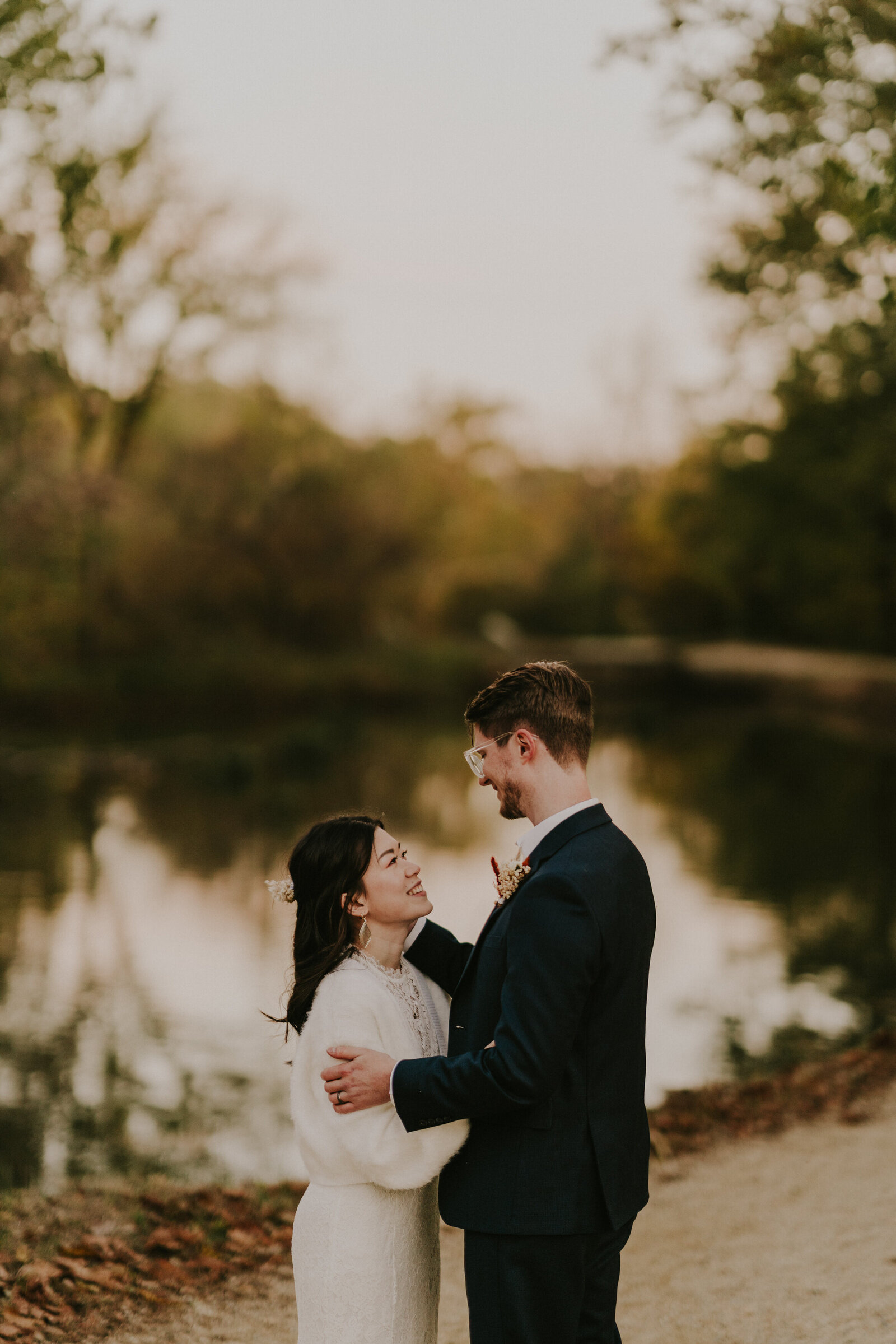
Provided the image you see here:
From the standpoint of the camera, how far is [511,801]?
3.15m

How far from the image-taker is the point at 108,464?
36750 millimetres

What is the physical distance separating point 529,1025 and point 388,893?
0.57m

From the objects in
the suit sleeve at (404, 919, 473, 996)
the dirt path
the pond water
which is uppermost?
the pond water

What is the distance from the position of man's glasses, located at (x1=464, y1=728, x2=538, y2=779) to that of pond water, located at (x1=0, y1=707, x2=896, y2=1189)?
291 centimetres

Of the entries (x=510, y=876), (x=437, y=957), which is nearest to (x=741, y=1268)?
(x=437, y=957)

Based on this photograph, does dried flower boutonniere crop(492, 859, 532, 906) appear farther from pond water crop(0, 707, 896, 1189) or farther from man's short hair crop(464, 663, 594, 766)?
pond water crop(0, 707, 896, 1189)

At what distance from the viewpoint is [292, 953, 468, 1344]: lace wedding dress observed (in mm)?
3014

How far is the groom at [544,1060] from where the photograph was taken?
9.33 ft

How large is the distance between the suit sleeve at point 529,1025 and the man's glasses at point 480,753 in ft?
1.13

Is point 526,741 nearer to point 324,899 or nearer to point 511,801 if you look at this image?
point 511,801

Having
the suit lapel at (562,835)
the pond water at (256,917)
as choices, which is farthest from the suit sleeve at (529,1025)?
the pond water at (256,917)

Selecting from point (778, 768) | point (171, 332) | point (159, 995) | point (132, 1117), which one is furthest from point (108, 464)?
point (132, 1117)

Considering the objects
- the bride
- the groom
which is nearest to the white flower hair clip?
the bride

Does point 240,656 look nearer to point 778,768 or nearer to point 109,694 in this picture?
point 109,694
